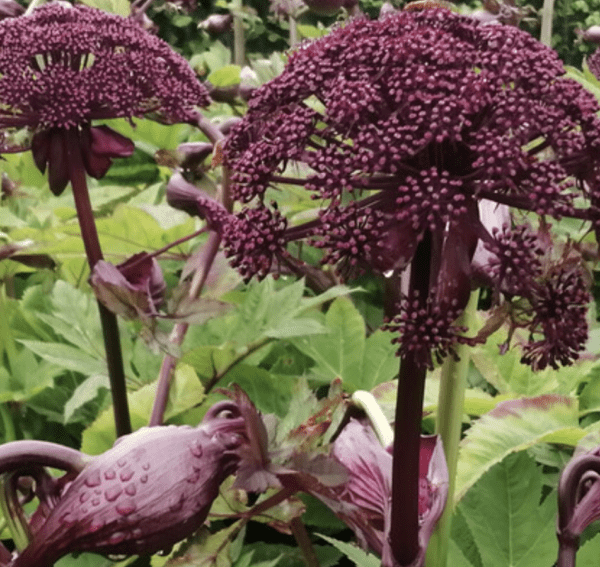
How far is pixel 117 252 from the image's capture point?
1.05m

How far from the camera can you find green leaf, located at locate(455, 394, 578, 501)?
62 cm

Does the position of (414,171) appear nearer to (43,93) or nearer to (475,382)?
(43,93)

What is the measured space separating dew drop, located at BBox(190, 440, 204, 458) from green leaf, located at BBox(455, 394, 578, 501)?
23 centimetres

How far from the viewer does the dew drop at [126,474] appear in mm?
463

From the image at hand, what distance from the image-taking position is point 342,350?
922 millimetres

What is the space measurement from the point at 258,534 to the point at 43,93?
454 millimetres

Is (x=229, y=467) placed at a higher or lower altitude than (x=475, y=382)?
higher

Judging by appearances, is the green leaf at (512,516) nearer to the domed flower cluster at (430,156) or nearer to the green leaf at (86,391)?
the domed flower cluster at (430,156)

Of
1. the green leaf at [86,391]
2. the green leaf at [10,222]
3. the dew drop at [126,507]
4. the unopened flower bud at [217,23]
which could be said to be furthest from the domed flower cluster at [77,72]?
the unopened flower bud at [217,23]

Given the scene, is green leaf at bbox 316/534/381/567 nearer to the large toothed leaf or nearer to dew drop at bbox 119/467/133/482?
dew drop at bbox 119/467/133/482

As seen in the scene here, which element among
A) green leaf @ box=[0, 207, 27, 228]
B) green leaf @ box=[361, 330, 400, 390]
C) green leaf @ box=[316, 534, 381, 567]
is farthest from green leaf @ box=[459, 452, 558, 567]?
green leaf @ box=[0, 207, 27, 228]

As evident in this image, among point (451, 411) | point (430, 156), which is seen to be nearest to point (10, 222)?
point (451, 411)

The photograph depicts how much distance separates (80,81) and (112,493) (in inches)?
14.3

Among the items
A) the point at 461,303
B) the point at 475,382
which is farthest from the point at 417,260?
the point at 475,382
